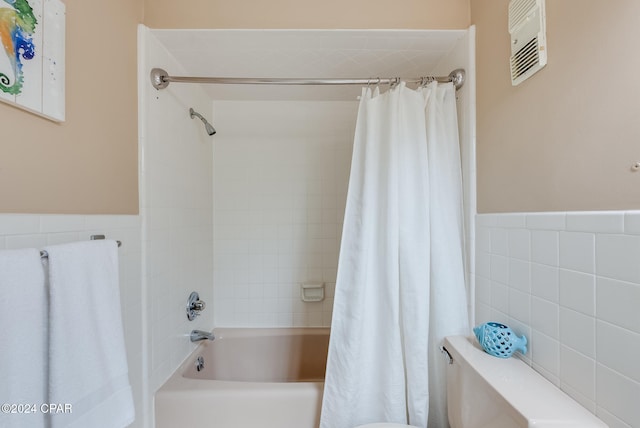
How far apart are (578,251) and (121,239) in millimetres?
1496

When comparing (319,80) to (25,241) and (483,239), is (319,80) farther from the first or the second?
(25,241)

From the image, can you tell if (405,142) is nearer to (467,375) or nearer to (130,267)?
(467,375)

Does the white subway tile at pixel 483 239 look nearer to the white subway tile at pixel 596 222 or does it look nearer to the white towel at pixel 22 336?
the white subway tile at pixel 596 222

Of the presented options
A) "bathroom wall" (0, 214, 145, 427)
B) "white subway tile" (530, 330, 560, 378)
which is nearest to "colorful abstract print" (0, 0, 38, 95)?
"bathroom wall" (0, 214, 145, 427)

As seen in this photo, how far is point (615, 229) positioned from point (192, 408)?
1.63 metres

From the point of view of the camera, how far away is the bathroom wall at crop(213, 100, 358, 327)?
1.96m

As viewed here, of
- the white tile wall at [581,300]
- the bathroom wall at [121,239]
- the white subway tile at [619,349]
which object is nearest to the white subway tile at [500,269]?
the white tile wall at [581,300]

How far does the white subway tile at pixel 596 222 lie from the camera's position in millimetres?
580

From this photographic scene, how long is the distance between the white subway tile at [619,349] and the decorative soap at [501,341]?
0.76 feet

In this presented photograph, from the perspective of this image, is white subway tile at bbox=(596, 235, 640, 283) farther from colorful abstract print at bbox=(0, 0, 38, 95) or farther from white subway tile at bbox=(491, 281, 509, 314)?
colorful abstract print at bbox=(0, 0, 38, 95)

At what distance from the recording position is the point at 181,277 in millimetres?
1462

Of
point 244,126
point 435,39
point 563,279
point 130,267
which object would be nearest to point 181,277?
point 130,267

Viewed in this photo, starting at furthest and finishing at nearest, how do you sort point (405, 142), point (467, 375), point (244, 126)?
point (244, 126) → point (405, 142) → point (467, 375)

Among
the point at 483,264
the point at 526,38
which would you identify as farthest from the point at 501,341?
the point at 526,38
